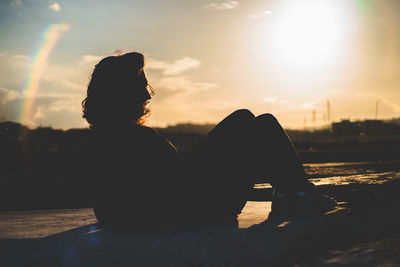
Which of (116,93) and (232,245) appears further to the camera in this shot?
(116,93)

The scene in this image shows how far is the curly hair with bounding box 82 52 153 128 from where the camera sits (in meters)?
2.89

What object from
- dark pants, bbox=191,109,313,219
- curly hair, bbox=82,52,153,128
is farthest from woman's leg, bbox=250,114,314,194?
curly hair, bbox=82,52,153,128

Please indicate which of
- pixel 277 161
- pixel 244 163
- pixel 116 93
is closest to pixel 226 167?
pixel 244 163

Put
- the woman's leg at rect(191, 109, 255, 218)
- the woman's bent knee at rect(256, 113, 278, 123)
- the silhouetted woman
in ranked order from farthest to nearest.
→ the woman's bent knee at rect(256, 113, 278, 123) < the woman's leg at rect(191, 109, 255, 218) < the silhouetted woman

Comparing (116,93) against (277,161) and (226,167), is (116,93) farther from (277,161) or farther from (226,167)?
(277,161)

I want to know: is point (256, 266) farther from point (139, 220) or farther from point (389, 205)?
point (389, 205)

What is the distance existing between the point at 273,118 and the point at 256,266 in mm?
1188

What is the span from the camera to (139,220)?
2717 mm

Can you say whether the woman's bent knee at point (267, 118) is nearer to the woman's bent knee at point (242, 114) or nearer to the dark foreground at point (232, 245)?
the woman's bent knee at point (242, 114)

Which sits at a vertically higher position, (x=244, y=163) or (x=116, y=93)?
(x=116, y=93)

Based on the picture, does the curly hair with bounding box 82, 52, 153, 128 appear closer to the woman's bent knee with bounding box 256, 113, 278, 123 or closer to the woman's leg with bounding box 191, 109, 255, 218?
the woman's leg with bounding box 191, 109, 255, 218

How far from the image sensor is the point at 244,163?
292cm

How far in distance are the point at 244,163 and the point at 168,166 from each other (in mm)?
615

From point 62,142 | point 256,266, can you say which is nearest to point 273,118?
point 256,266
